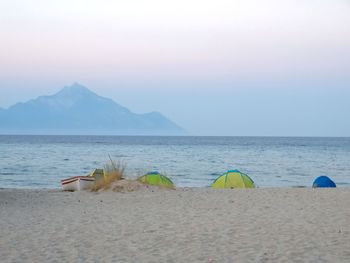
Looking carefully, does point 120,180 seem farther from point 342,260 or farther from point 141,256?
point 342,260

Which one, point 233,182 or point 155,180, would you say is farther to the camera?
point 233,182

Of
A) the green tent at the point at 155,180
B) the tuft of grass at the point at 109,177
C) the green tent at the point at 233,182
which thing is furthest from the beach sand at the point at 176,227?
the green tent at the point at 233,182

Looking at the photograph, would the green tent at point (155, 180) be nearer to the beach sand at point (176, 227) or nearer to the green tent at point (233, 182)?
the beach sand at point (176, 227)

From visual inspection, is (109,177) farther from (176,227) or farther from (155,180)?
(176,227)

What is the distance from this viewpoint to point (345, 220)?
9.77 m

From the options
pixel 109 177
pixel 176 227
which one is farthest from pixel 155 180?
pixel 176 227

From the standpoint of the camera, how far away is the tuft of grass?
15.5 meters

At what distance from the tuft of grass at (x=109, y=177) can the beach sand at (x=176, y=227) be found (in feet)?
3.38

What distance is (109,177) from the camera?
→ 15602 mm

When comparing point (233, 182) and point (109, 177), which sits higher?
point (109, 177)

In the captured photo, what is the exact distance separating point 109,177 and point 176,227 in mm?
6595

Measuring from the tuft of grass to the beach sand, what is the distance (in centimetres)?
103

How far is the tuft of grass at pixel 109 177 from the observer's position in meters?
15.5

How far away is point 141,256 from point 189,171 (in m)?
24.5
